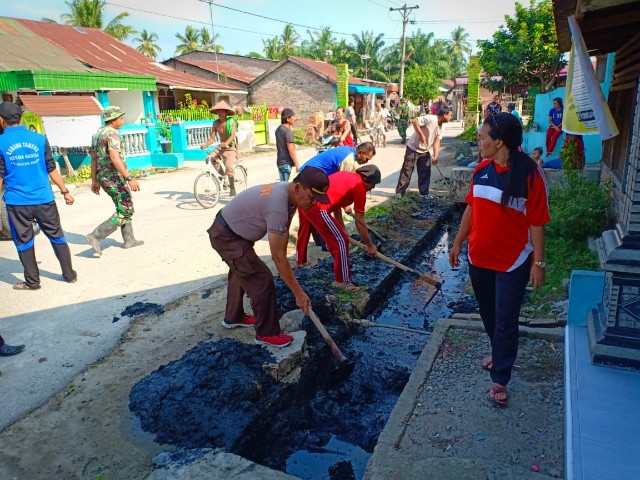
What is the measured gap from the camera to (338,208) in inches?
216

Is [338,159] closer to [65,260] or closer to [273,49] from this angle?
[65,260]

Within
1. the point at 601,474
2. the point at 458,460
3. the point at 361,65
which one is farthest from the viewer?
the point at 361,65

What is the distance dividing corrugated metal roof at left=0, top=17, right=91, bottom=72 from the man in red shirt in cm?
977

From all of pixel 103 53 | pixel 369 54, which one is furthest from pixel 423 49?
pixel 103 53

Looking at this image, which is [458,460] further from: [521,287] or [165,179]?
[165,179]

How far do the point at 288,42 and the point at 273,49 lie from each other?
2.79m

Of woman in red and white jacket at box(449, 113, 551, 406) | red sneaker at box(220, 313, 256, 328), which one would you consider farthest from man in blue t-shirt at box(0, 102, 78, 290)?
woman in red and white jacket at box(449, 113, 551, 406)

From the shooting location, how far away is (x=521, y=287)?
304cm

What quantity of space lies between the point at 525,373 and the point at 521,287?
0.78 meters

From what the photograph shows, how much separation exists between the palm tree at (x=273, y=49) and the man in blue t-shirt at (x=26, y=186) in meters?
45.7

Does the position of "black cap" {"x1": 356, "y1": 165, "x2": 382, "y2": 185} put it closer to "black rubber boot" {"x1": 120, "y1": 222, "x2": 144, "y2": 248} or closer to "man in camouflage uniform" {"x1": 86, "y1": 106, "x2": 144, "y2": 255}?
"man in camouflage uniform" {"x1": 86, "y1": 106, "x2": 144, "y2": 255}

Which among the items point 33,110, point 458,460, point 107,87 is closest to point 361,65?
point 107,87

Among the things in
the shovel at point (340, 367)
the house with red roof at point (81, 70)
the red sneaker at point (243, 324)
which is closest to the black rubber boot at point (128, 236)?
the red sneaker at point (243, 324)

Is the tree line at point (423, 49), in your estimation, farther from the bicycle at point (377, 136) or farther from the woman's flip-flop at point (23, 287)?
the woman's flip-flop at point (23, 287)
